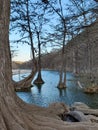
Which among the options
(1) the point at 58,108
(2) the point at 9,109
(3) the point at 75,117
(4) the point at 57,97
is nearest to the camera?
(2) the point at 9,109

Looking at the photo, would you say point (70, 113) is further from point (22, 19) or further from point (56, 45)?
point (56, 45)

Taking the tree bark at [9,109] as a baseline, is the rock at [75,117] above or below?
below

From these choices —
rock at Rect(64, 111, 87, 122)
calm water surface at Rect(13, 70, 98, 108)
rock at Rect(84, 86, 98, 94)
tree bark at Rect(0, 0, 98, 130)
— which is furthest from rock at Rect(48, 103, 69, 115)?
rock at Rect(84, 86, 98, 94)

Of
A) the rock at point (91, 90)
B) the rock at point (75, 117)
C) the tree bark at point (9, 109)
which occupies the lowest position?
the rock at point (91, 90)

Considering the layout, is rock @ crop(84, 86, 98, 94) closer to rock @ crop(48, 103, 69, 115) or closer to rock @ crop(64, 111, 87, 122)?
rock @ crop(48, 103, 69, 115)

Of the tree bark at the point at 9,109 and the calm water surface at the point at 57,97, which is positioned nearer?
the tree bark at the point at 9,109

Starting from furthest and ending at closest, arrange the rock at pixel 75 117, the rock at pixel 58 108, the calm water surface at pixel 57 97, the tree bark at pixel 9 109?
the calm water surface at pixel 57 97 → the rock at pixel 58 108 → the rock at pixel 75 117 → the tree bark at pixel 9 109

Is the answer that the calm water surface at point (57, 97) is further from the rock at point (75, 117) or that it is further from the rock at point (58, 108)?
the rock at point (75, 117)

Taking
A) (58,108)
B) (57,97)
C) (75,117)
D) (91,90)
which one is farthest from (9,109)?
(91,90)

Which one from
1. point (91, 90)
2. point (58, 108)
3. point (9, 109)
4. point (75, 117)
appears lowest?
point (91, 90)

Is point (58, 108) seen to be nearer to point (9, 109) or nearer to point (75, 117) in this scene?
point (75, 117)

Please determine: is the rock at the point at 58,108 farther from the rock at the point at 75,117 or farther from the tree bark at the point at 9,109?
the tree bark at the point at 9,109

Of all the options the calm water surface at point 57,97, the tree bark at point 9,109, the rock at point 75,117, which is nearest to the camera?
the tree bark at point 9,109

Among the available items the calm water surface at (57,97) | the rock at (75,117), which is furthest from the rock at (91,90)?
the rock at (75,117)
